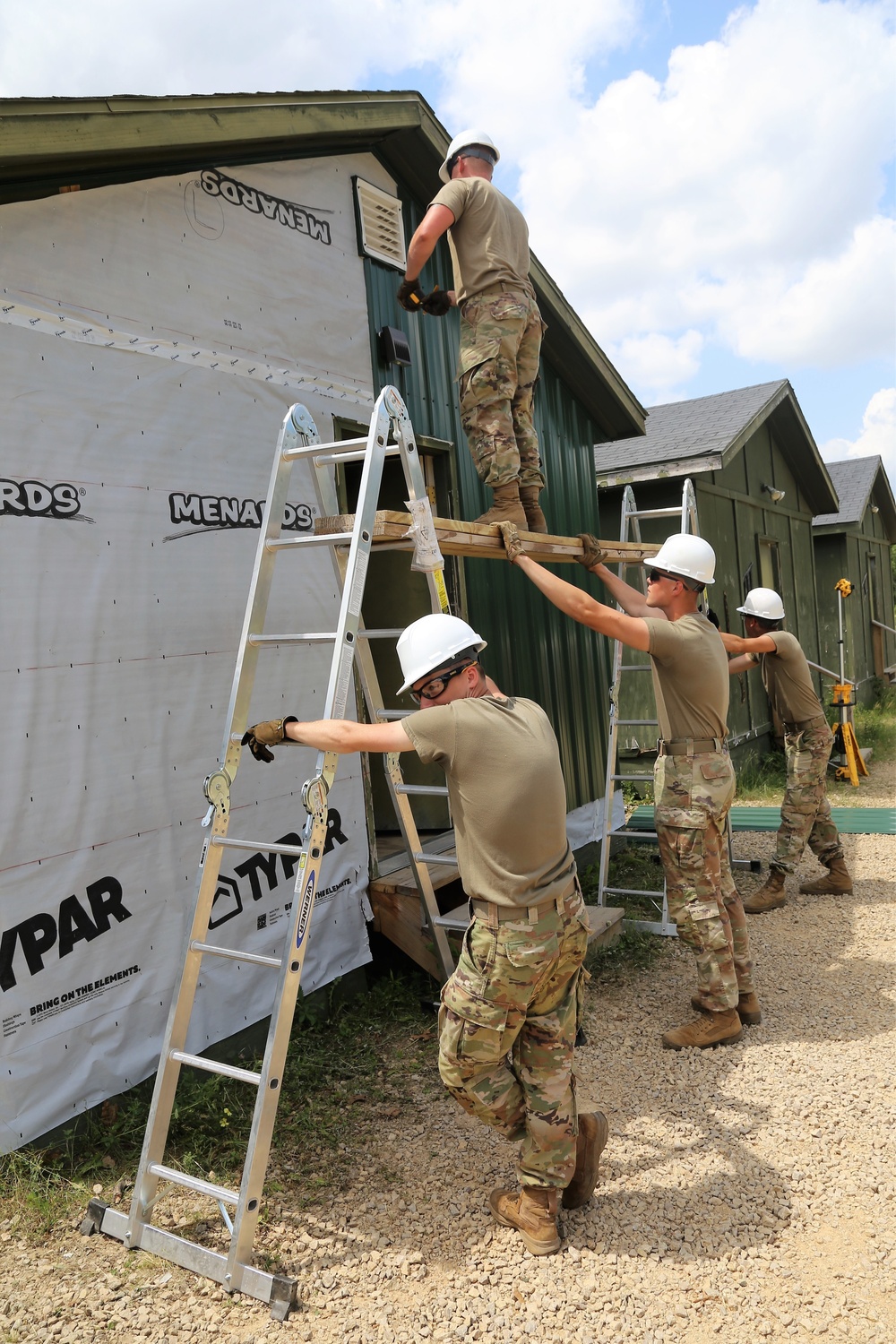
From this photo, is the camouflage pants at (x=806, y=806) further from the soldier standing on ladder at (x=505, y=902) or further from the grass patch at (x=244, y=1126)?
the soldier standing on ladder at (x=505, y=902)

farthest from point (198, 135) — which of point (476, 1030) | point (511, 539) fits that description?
point (476, 1030)

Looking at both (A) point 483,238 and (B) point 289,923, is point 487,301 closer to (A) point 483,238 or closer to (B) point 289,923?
(A) point 483,238

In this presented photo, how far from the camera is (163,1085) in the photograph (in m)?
3.20

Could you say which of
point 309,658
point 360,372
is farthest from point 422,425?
point 309,658

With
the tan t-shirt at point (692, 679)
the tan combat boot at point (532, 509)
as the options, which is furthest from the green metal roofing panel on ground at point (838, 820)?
the tan combat boot at point (532, 509)

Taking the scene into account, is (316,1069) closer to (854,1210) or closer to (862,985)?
(854,1210)

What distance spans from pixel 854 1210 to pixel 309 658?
353cm

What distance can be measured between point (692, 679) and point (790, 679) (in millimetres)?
2937

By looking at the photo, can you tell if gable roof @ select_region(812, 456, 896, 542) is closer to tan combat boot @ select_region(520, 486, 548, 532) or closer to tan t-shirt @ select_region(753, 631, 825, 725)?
tan t-shirt @ select_region(753, 631, 825, 725)

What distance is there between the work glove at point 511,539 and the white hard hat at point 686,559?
2.66 feet

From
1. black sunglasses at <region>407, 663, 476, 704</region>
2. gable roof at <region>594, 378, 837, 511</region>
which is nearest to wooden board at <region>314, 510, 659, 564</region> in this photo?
black sunglasses at <region>407, 663, 476, 704</region>

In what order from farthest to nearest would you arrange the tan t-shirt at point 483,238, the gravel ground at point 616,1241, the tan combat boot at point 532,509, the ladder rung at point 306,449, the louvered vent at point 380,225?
the louvered vent at point 380,225, the tan combat boot at point 532,509, the tan t-shirt at point 483,238, the ladder rung at point 306,449, the gravel ground at point 616,1241

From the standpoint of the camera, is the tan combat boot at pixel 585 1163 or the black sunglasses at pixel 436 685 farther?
the tan combat boot at pixel 585 1163

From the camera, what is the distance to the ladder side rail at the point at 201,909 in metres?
3.14
